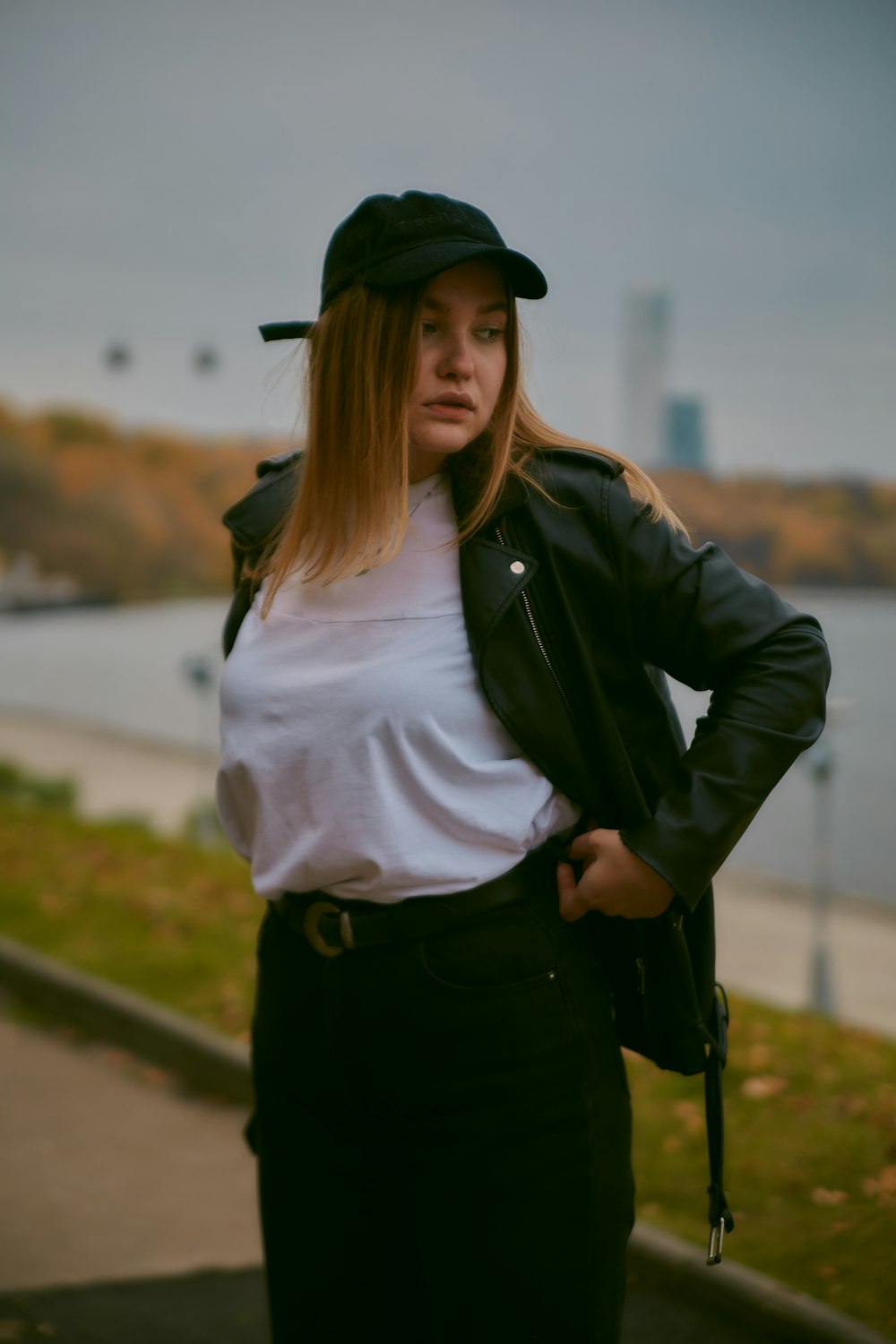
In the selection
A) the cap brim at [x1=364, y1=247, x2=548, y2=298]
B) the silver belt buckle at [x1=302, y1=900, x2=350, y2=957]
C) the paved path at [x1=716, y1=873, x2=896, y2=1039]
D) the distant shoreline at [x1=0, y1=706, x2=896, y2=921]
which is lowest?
the distant shoreline at [x1=0, y1=706, x2=896, y2=921]

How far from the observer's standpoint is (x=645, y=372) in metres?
8.14

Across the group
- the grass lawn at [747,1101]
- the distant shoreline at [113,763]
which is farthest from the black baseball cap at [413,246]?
the distant shoreline at [113,763]

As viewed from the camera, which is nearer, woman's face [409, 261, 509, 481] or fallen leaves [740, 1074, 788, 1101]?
woman's face [409, 261, 509, 481]

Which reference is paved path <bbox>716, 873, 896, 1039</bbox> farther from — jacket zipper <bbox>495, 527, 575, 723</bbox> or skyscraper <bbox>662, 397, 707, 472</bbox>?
jacket zipper <bbox>495, 527, 575, 723</bbox>

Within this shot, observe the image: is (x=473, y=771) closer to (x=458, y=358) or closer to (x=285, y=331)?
(x=458, y=358)

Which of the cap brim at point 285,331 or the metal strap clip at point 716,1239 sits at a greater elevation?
the cap brim at point 285,331

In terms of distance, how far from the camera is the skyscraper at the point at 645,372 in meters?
7.57

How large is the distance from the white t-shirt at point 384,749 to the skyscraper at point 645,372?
18.7 feet

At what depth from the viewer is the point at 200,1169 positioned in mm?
4324

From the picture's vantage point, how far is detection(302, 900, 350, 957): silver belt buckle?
5.87 feet

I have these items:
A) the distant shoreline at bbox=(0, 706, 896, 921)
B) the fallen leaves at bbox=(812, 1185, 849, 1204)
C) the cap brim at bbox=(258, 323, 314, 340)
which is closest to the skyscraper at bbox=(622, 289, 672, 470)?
the distant shoreline at bbox=(0, 706, 896, 921)

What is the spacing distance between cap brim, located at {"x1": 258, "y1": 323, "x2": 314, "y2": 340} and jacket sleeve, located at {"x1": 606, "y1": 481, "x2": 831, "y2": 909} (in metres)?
0.56

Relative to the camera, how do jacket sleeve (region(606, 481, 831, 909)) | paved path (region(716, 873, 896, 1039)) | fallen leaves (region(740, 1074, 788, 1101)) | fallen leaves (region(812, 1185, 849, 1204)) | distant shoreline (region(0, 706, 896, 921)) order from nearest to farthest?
jacket sleeve (region(606, 481, 831, 909))
fallen leaves (region(812, 1185, 849, 1204))
fallen leaves (region(740, 1074, 788, 1101))
paved path (region(716, 873, 896, 1039))
distant shoreline (region(0, 706, 896, 921))

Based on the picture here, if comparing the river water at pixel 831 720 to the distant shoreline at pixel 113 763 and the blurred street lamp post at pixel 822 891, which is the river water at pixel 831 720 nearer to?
the blurred street lamp post at pixel 822 891
